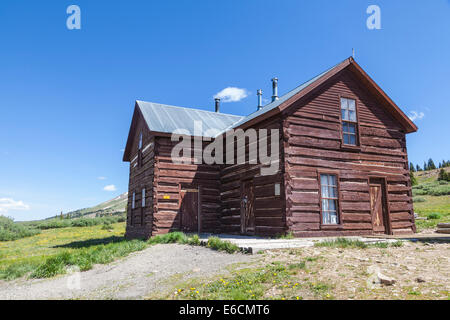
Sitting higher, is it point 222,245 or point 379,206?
point 379,206

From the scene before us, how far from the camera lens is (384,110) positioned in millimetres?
15008

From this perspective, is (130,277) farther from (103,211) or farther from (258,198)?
(103,211)

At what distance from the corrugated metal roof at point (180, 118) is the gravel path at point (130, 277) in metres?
7.85

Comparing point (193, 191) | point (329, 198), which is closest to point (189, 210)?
point (193, 191)

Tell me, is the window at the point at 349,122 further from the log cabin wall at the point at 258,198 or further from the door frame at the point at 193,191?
the door frame at the point at 193,191

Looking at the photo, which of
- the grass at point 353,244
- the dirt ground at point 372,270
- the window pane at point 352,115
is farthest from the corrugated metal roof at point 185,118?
the dirt ground at point 372,270

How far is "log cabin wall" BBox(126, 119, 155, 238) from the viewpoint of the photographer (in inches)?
657

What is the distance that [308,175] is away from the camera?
494 inches

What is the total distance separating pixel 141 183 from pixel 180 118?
14.4 feet

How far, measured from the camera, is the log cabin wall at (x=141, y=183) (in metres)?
16.7

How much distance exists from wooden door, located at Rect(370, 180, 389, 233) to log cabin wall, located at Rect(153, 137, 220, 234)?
24.6 ft
